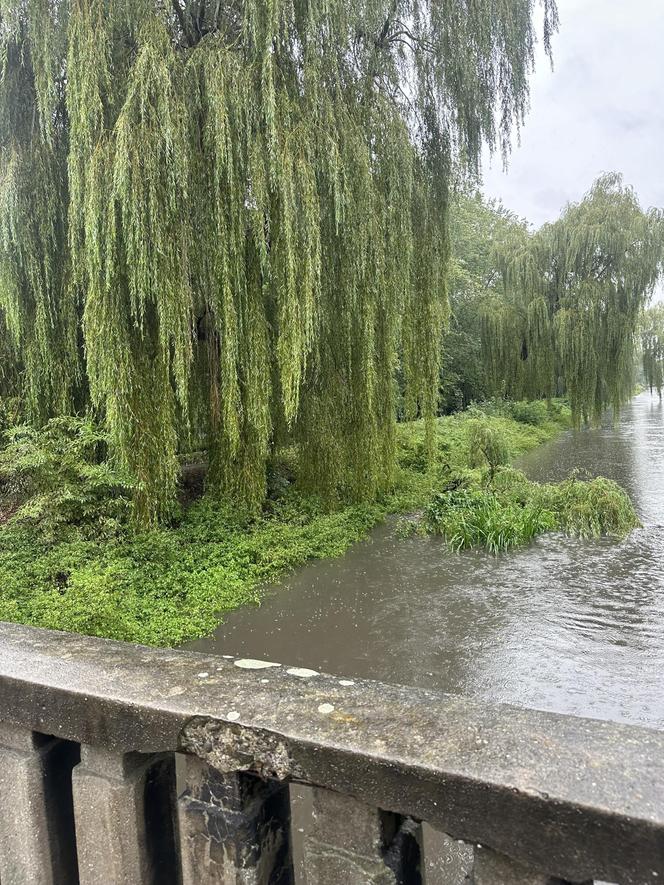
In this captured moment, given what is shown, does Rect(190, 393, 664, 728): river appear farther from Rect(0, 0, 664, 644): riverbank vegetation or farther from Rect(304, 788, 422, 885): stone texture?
Rect(304, 788, 422, 885): stone texture

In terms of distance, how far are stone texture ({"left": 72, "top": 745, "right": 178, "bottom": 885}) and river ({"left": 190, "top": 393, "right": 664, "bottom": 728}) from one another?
3.00 meters

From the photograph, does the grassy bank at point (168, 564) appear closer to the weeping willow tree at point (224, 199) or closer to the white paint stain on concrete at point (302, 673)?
the weeping willow tree at point (224, 199)

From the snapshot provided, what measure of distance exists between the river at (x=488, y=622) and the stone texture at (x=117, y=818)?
9.84 feet

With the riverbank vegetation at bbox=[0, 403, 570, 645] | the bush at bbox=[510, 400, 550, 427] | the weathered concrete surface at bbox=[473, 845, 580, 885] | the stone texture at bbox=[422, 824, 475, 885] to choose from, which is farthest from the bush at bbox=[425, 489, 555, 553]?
the bush at bbox=[510, 400, 550, 427]

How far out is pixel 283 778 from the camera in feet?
3.16

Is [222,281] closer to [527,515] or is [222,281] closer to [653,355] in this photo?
[527,515]

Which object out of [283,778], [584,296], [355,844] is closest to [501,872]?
[355,844]

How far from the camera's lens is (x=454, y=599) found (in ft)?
18.4

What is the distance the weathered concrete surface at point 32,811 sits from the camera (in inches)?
45.9

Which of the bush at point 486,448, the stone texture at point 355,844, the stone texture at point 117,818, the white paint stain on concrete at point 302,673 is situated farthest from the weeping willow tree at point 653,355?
the stone texture at point 117,818

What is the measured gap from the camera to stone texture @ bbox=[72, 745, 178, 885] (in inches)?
43.1

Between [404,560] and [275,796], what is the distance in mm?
5948

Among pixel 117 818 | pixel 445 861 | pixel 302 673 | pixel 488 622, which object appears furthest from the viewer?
pixel 488 622

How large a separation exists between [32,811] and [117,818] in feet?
0.70
